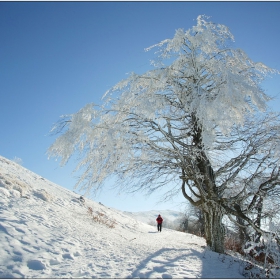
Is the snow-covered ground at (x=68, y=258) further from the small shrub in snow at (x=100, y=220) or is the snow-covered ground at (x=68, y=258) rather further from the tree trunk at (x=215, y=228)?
the small shrub in snow at (x=100, y=220)

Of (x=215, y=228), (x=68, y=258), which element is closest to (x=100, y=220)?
Answer: (x=215, y=228)

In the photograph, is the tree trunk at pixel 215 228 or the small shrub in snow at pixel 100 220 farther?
the small shrub in snow at pixel 100 220

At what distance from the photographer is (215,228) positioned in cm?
724

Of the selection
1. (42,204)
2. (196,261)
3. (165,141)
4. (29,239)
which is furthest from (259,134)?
(42,204)

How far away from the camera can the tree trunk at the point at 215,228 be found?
7.10 metres

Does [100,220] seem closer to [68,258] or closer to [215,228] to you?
[215,228]

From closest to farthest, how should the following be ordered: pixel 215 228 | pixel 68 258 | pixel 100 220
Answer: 1. pixel 68 258
2. pixel 215 228
3. pixel 100 220

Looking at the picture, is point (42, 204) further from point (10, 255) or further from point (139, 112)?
point (139, 112)

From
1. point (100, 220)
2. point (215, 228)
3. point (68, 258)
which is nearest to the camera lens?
point (68, 258)

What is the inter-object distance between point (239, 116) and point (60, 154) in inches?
157

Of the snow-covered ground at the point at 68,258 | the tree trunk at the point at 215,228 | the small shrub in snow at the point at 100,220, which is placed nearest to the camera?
the snow-covered ground at the point at 68,258

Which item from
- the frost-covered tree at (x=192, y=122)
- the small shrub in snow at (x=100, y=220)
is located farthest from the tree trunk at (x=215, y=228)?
the small shrub in snow at (x=100, y=220)

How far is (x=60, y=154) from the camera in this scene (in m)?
4.75

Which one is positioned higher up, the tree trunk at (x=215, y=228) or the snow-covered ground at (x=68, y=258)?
the tree trunk at (x=215, y=228)
